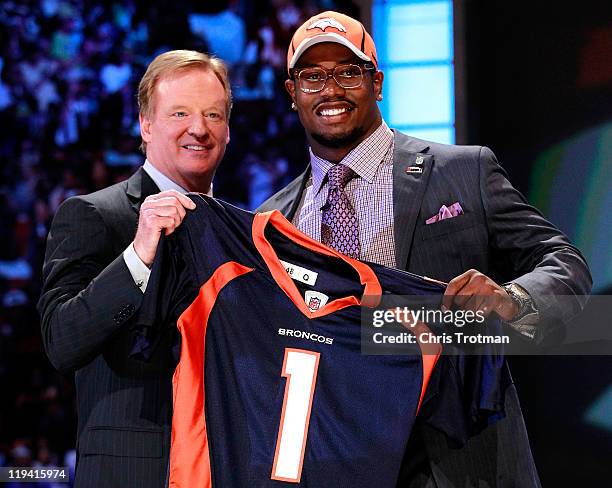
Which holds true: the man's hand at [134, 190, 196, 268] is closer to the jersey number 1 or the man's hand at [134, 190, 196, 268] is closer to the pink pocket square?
→ the jersey number 1

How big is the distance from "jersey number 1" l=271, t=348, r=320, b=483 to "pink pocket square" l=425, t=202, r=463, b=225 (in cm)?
43

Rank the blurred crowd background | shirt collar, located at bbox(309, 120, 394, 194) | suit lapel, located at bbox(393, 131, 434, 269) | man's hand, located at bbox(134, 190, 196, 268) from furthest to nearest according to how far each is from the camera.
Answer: the blurred crowd background, shirt collar, located at bbox(309, 120, 394, 194), suit lapel, located at bbox(393, 131, 434, 269), man's hand, located at bbox(134, 190, 196, 268)

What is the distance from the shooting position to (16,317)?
523 centimetres

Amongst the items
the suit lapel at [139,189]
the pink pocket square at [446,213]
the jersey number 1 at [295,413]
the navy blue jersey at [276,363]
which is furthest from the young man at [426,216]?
the suit lapel at [139,189]

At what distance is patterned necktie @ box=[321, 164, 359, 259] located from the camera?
215cm

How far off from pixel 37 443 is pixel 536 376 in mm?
2946

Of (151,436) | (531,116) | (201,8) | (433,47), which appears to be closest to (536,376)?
(531,116)

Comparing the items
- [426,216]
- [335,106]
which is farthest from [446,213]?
[335,106]

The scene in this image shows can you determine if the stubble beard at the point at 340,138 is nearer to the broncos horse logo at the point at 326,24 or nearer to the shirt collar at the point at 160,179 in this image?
the broncos horse logo at the point at 326,24

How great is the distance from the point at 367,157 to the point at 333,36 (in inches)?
11.8

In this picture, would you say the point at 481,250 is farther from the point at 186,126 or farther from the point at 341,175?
the point at 186,126

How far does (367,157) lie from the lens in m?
2.20

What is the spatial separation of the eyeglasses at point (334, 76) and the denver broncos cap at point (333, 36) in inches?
1.4

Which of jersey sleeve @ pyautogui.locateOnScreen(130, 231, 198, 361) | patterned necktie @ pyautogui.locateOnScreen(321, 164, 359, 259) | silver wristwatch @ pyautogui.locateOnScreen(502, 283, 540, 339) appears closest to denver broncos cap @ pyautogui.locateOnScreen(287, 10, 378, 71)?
patterned necktie @ pyautogui.locateOnScreen(321, 164, 359, 259)
